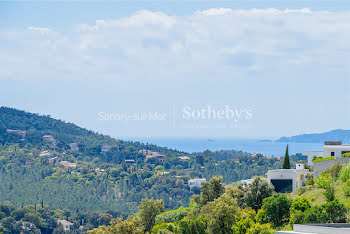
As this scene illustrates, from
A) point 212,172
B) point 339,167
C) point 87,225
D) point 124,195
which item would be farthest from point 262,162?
point 339,167

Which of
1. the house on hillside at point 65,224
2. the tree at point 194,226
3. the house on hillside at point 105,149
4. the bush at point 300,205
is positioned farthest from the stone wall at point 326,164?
the house on hillside at point 105,149

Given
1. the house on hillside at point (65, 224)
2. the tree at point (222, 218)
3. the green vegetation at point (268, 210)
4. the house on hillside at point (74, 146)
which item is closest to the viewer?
the green vegetation at point (268, 210)

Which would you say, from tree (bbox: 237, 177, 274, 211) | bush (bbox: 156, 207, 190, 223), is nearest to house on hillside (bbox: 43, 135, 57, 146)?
bush (bbox: 156, 207, 190, 223)

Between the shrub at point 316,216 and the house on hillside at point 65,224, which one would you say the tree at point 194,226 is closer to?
the shrub at point 316,216

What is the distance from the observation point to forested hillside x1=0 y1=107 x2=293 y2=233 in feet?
422

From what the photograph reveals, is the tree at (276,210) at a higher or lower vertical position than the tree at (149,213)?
higher

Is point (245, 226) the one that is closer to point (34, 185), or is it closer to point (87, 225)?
point (87, 225)

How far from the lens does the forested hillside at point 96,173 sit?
422ft

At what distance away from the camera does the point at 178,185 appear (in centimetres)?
14188

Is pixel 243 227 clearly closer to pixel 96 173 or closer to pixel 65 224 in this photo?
pixel 65 224

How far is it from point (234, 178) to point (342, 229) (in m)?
129

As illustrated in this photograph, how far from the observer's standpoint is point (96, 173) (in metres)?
156

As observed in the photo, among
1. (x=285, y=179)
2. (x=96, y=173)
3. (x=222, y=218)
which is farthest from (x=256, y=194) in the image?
(x=96, y=173)

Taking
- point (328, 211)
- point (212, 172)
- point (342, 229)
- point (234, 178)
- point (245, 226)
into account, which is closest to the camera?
point (342, 229)
